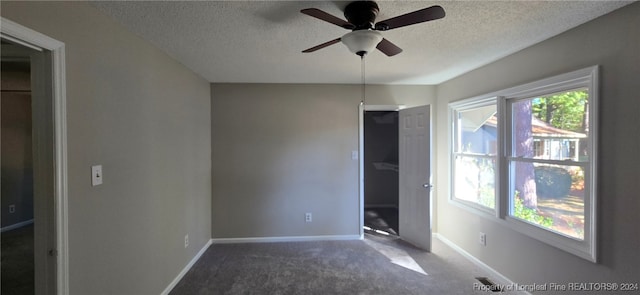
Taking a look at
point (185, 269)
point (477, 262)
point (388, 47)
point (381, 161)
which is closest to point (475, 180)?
point (477, 262)

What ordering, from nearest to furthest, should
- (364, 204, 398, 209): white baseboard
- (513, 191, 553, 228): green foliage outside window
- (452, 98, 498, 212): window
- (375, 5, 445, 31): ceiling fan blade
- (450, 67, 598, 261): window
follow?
(375, 5, 445, 31): ceiling fan blade
(450, 67, 598, 261): window
(513, 191, 553, 228): green foliage outside window
(452, 98, 498, 212): window
(364, 204, 398, 209): white baseboard

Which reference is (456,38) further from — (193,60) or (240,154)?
(240,154)

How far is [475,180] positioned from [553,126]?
1097 millimetres

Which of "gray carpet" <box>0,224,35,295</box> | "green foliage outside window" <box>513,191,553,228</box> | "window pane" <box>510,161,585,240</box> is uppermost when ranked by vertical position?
"window pane" <box>510,161,585,240</box>

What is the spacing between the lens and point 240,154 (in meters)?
3.68

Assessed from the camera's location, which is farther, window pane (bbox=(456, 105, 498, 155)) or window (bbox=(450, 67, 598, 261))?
window pane (bbox=(456, 105, 498, 155))

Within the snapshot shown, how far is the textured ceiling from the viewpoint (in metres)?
1.61

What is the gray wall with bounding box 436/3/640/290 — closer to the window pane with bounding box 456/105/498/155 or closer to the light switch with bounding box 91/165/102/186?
the window pane with bounding box 456/105/498/155

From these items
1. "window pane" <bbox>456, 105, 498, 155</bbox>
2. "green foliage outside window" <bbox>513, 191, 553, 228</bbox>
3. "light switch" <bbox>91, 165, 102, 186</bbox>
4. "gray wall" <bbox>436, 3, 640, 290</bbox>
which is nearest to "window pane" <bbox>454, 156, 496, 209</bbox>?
"window pane" <bbox>456, 105, 498, 155</bbox>

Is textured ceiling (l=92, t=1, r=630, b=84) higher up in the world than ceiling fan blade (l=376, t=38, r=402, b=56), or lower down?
higher up

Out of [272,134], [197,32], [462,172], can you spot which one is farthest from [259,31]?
[462,172]

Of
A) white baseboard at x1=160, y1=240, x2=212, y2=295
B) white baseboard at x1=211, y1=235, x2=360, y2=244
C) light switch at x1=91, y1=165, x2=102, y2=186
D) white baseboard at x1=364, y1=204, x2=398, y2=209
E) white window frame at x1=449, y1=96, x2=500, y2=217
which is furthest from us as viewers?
white baseboard at x1=364, y1=204, x2=398, y2=209

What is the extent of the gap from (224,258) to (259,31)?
8.39 ft

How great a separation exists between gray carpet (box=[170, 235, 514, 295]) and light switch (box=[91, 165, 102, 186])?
1.40 metres
